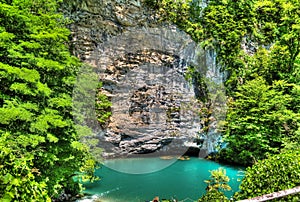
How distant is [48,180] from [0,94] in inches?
84.7

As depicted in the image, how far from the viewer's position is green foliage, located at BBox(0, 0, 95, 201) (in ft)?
17.4

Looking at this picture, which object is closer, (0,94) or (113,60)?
(0,94)

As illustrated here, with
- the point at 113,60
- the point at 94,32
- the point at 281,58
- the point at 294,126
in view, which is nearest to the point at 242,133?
the point at 294,126

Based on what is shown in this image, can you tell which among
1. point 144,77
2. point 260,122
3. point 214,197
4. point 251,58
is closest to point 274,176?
point 214,197

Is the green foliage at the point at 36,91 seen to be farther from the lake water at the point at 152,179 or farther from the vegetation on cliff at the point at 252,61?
the vegetation on cliff at the point at 252,61

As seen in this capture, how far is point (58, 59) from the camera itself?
6840 millimetres

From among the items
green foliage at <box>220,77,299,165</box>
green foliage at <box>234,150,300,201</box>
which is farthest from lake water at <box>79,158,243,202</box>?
green foliage at <box>234,150,300,201</box>

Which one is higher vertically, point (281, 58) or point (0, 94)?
point (281, 58)

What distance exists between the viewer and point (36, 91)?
225 inches

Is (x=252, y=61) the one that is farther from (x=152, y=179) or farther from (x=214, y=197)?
(x=214, y=197)

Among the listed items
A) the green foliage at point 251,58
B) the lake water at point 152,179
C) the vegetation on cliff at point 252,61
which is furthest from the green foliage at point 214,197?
the green foliage at point 251,58

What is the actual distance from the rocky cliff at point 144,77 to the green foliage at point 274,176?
39.6ft

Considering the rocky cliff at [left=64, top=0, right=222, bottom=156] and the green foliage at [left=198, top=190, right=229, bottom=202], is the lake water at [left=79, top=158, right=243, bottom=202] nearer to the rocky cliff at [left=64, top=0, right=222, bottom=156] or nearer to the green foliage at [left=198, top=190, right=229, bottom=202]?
the rocky cliff at [left=64, top=0, right=222, bottom=156]

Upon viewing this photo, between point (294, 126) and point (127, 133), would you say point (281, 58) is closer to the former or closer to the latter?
point (294, 126)
